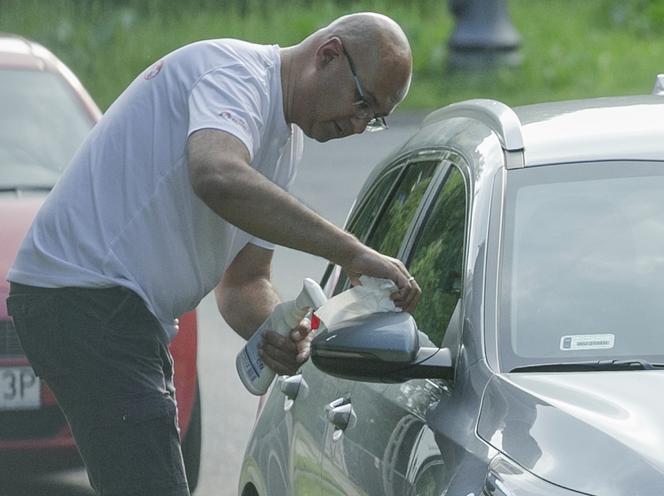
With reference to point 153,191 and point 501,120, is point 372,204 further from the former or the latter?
point 153,191

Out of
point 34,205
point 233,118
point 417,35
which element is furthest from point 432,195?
point 417,35

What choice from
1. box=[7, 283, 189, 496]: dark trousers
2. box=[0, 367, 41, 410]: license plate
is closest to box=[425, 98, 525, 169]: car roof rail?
box=[7, 283, 189, 496]: dark trousers

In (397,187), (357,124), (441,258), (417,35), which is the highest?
(357,124)

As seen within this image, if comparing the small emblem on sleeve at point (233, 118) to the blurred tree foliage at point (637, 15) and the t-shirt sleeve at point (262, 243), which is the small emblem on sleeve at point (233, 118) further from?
the blurred tree foliage at point (637, 15)

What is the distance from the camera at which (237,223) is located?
13.0 ft

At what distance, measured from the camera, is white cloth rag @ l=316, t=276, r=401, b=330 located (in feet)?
12.9

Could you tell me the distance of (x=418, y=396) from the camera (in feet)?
12.5

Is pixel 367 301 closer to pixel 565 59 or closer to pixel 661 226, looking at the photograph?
pixel 661 226

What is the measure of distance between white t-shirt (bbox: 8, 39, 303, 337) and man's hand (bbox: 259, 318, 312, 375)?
9.9 inches

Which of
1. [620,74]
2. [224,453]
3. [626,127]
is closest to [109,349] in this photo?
[626,127]

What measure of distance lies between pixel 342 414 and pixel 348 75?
0.78 m

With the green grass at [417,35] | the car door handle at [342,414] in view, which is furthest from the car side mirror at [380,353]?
the green grass at [417,35]

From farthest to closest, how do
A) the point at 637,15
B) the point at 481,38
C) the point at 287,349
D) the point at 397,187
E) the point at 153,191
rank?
1. the point at 637,15
2. the point at 481,38
3. the point at 397,187
4. the point at 287,349
5. the point at 153,191

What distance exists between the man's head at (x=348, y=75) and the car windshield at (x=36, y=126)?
3.32m
